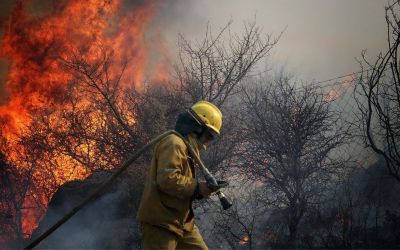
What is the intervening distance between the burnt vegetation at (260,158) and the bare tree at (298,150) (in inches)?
0.8

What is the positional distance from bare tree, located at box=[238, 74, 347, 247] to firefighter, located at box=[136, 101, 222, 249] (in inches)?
113

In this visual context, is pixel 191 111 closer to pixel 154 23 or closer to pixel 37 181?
pixel 37 181

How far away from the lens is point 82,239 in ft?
24.0

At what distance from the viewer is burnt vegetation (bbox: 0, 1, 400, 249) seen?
16.4 ft

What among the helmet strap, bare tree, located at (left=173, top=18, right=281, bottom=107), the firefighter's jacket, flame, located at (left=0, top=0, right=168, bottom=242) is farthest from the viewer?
flame, located at (left=0, top=0, right=168, bottom=242)

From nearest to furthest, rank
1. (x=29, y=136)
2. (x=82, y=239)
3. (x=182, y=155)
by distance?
(x=182, y=155)
(x=82, y=239)
(x=29, y=136)

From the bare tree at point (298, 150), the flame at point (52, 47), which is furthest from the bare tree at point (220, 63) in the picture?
the flame at point (52, 47)

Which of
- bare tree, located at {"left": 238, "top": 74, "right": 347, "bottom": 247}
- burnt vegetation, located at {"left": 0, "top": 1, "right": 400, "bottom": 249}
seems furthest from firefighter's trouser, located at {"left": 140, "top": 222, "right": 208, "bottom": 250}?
bare tree, located at {"left": 238, "top": 74, "right": 347, "bottom": 247}

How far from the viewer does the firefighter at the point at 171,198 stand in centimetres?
256

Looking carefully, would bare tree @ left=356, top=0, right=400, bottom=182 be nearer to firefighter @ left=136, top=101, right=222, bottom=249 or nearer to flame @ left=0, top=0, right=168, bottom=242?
firefighter @ left=136, top=101, right=222, bottom=249

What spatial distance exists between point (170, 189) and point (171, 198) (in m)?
0.14

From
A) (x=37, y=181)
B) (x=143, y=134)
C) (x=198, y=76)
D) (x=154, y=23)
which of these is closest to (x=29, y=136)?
(x=37, y=181)

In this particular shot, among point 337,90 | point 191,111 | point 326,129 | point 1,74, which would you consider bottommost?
point 191,111

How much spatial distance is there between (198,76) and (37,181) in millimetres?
6854
